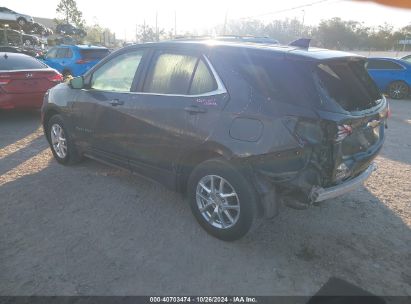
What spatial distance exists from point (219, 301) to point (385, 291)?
4.19ft

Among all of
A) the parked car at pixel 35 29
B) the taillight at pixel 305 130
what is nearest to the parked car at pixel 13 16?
the parked car at pixel 35 29

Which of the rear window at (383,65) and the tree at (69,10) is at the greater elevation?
the tree at (69,10)

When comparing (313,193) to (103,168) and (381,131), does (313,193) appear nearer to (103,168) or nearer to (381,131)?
(381,131)

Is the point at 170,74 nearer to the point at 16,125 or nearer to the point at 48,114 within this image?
the point at 48,114

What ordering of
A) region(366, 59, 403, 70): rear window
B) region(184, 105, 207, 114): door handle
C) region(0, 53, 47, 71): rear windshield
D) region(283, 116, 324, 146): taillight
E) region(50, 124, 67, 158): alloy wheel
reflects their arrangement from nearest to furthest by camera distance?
region(283, 116, 324, 146): taillight
region(184, 105, 207, 114): door handle
region(50, 124, 67, 158): alloy wheel
region(0, 53, 47, 71): rear windshield
region(366, 59, 403, 70): rear window

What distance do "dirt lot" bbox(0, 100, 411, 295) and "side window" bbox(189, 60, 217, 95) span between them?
4.51ft

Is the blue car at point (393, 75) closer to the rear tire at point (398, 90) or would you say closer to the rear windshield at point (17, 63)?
the rear tire at point (398, 90)

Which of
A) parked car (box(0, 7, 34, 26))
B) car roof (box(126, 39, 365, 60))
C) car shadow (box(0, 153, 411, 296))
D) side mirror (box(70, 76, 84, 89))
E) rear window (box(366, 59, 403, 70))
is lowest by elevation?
car shadow (box(0, 153, 411, 296))

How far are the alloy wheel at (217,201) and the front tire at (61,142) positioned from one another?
7.88 ft

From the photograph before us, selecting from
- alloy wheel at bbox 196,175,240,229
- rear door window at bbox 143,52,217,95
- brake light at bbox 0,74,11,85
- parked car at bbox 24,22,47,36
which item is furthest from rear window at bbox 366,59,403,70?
parked car at bbox 24,22,47,36

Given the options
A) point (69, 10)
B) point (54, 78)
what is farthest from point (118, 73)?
point (69, 10)

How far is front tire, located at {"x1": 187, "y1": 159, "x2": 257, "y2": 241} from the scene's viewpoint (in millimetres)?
3131

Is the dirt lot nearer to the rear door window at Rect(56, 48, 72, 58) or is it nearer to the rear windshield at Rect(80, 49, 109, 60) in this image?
the rear windshield at Rect(80, 49, 109, 60)

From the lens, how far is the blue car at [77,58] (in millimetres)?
13000
